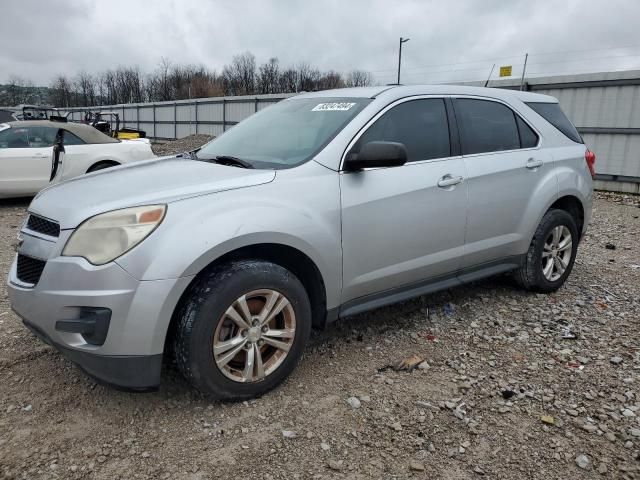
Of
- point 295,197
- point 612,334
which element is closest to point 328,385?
point 295,197

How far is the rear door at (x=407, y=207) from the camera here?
10.1 feet

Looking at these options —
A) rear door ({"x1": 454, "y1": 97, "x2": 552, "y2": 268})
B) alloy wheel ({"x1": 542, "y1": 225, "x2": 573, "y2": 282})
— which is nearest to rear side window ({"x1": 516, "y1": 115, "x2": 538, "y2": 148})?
rear door ({"x1": 454, "y1": 97, "x2": 552, "y2": 268})

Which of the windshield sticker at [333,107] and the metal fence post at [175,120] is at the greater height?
the metal fence post at [175,120]

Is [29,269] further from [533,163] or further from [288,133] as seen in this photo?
[533,163]

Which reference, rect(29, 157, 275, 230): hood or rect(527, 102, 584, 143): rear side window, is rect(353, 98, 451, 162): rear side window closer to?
rect(29, 157, 275, 230): hood

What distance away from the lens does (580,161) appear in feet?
14.9

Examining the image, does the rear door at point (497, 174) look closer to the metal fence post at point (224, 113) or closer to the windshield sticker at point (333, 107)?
the windshield sticker at point (333, 107)

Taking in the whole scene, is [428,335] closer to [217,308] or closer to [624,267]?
[217,308]

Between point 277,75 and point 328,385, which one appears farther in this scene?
point 277,75

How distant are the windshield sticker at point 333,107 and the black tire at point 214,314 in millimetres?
1236

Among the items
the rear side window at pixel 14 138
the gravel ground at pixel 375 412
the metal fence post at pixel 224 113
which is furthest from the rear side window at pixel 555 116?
the metal fence post at pixel 224 113

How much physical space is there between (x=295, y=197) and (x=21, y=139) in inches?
306

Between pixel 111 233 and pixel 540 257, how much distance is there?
3.45 m

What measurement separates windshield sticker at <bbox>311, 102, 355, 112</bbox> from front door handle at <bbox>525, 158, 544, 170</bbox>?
1647 mm
